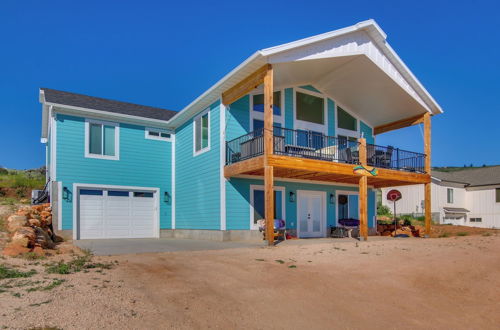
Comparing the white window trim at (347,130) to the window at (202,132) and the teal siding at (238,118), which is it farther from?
the window at (202,132)

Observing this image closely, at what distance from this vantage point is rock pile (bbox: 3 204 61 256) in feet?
26.0

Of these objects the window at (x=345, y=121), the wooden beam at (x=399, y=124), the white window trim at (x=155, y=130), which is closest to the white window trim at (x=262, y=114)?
the window at (x=345, y=121)

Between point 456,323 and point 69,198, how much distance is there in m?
13.8

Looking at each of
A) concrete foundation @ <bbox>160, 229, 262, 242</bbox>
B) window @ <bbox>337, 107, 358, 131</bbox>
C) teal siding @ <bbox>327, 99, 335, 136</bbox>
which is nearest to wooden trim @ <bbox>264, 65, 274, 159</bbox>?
concrete foundation @ <bbox>160, 229, 262, 242</bbox>

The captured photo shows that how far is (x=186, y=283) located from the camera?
236 inches

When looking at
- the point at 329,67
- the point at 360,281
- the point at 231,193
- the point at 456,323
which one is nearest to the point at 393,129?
the point at 329,67

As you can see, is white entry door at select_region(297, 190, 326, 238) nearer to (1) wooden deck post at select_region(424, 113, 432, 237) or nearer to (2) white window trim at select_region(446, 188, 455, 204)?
(1) wooden deck post at select_region(424, 113, 432, 237)

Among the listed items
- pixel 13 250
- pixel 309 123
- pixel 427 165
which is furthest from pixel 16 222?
pixel 427 165

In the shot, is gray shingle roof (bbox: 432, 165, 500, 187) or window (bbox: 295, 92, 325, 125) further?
gray shingle roof (bbox: 432, 165, 500, 187)

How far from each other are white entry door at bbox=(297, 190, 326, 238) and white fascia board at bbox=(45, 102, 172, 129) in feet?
23.5

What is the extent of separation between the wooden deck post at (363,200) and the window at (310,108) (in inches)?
117

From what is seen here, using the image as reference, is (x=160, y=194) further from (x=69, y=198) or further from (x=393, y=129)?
(x=393, y=129)

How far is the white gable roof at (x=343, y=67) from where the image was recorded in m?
12.3

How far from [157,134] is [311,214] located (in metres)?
7.97
